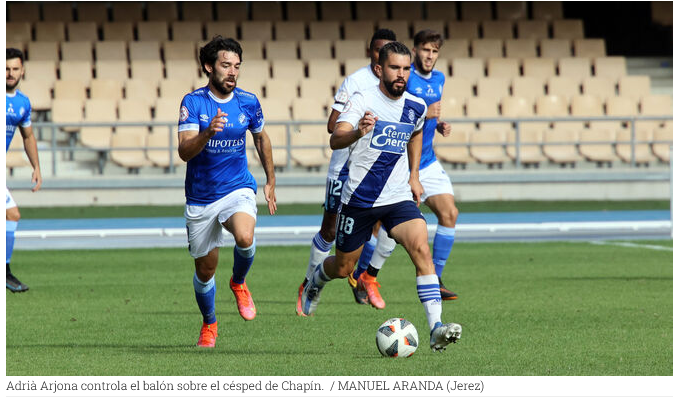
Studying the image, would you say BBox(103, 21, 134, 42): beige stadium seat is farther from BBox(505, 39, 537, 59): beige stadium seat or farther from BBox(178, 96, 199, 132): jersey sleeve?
BBox(178, 96, 199, 132): jersey sleeve

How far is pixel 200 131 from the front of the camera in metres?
7.21

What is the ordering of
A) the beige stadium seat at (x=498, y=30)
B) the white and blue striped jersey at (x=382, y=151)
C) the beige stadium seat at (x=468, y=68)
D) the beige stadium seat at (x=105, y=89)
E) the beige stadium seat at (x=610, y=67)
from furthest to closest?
the beige stadium seat at (x=498, y=30)
the beige stadium seat at (x=610, y=67)
the beige stadium seat at (x=468, y=68)
the beige stadium seat at (x=105, y=89)
the white and blue striped jersey at (x=382, y=151)

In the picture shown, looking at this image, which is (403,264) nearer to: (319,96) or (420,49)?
(420,49)

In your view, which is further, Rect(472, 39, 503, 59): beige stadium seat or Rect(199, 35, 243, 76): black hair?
Rect(472, 39, 503, 59): beige stadium seat

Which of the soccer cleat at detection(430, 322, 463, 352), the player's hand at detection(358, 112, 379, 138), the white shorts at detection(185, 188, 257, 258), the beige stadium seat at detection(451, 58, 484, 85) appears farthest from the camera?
the beige stadium seat at detection(451, 58, 484, 85)

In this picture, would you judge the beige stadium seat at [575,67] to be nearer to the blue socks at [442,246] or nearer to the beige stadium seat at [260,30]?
the beige stadium seat at [260,30]

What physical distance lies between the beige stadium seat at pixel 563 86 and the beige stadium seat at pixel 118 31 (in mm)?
9376

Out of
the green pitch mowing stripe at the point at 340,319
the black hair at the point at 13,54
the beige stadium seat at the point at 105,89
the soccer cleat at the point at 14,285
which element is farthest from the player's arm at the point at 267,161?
the beige stadium seat at the point at 105,89

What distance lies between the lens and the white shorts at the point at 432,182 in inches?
382

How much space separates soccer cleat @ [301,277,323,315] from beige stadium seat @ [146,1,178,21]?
61.2ft

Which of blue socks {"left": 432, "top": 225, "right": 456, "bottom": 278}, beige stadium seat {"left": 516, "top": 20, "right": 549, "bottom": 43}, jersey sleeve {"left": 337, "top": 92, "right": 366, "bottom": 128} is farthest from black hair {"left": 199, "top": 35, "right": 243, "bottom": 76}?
beige stadium seat {"left": 516, "top": 20, "right": 549, "bottom": 43}

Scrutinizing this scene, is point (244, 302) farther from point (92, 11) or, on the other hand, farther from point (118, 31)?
point (92, 11)

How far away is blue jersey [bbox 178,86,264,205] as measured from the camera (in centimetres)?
724

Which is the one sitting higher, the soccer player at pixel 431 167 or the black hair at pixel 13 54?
the black hair at pixel 13 54
